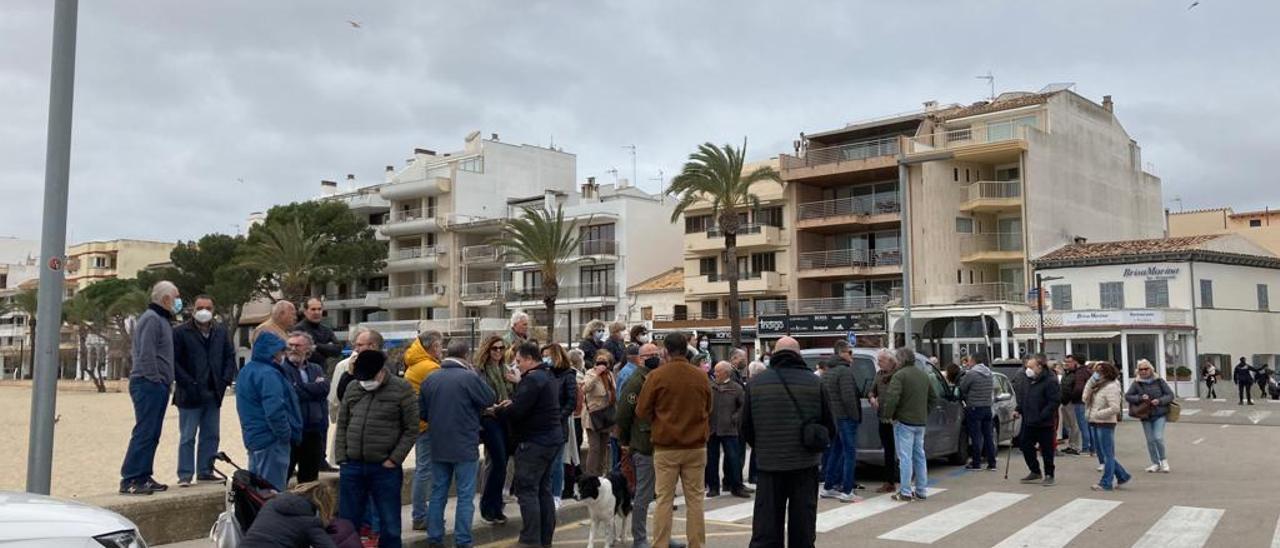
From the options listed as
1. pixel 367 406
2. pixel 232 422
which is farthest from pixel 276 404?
pixel 232 422

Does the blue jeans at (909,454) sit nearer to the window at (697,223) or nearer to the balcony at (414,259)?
the window at (697,223)

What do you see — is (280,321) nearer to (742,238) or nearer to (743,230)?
(742,238)

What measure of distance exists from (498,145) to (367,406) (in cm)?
6367

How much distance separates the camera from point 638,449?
8883mm

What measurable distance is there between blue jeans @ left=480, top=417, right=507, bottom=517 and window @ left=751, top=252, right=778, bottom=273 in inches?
1799

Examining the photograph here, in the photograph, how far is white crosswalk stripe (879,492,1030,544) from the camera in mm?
10000

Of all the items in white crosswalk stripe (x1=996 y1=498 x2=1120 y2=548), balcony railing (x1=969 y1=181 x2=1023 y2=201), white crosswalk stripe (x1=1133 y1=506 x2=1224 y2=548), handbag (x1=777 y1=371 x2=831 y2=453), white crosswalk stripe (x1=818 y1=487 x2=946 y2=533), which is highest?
balcony railing (x1=969 y1=181 x2=1023 y2=201)

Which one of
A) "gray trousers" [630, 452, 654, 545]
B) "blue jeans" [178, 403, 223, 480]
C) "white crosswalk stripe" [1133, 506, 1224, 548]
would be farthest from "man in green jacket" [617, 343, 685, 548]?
"white crosswalk stripe" [1133, 506, 1224, 548]

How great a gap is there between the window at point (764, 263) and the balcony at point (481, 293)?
18555 millimetres

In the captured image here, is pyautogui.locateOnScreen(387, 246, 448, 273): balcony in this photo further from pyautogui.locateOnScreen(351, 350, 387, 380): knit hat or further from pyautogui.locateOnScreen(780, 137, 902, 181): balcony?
pyautogui.locateOnScreen(351, 350, 387, 380): knit hat

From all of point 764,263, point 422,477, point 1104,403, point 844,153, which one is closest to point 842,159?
point 844,153

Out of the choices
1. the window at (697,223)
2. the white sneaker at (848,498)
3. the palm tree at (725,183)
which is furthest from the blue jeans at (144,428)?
the window at (697,223)

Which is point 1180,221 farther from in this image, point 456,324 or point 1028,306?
point 456,324

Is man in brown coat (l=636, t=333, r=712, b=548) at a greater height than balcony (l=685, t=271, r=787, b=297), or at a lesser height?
lesser
